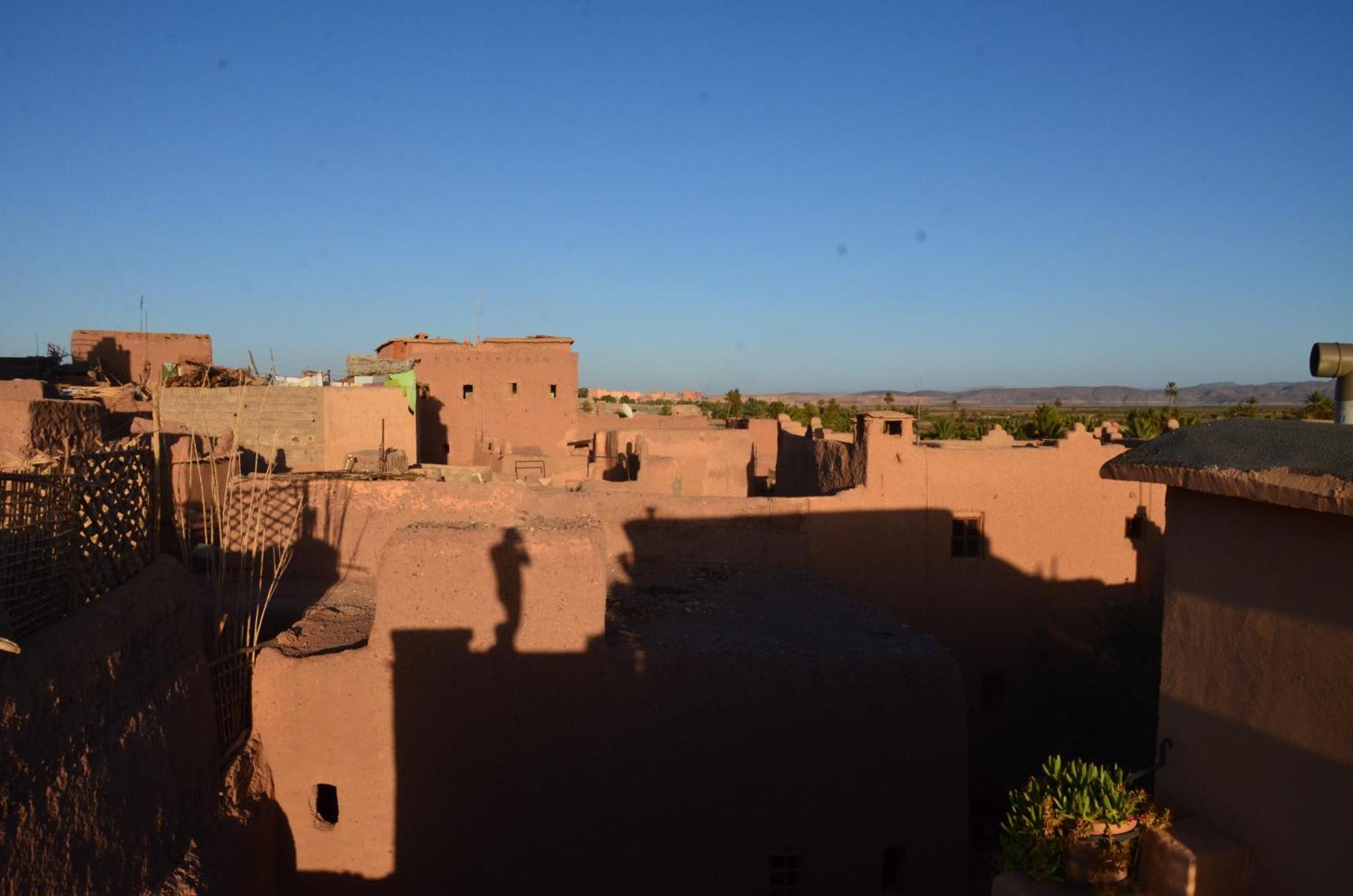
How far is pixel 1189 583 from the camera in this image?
12.7 feet

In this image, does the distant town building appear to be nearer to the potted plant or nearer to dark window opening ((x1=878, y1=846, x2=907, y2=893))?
Result: the potted plant

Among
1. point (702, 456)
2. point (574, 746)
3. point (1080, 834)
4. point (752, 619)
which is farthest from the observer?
point (702, 456)

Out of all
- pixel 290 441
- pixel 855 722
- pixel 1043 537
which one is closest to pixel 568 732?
pixel 855 722

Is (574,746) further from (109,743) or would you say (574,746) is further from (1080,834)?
(1080,834)

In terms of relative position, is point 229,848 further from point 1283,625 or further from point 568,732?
point 1283,625

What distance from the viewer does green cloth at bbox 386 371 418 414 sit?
68.9 feet

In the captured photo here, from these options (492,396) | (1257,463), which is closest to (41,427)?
(1257,463)

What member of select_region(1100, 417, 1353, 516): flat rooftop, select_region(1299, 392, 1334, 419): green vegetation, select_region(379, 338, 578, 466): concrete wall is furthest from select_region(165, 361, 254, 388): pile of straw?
select_region(1299, 392, 1334, 419): green vegetation

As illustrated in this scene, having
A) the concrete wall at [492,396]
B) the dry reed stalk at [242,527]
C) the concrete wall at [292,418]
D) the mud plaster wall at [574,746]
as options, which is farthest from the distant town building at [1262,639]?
the concrete wall at [492,396]

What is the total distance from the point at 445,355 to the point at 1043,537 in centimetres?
1627

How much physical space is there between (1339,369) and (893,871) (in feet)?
17.3

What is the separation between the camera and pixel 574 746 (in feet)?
23.1

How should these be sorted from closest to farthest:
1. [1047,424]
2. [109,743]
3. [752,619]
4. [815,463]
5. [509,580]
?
[109,743] < [509,580] < [752,619] < [815,463] < [1047,424]

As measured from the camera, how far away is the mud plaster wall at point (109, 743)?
3.68m
